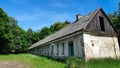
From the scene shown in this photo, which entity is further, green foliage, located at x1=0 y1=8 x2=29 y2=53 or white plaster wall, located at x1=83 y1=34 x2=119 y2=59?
green foliage, located at x1=0 y1=8 x2=29 y2=53

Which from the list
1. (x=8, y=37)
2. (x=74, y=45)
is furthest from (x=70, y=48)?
(x=8, y=37)

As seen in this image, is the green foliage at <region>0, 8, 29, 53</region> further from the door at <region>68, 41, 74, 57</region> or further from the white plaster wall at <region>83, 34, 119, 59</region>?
the white plaster wall at <region>83, 34, 119, 59</region>

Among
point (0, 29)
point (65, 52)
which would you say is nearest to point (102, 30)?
point (65, 52)

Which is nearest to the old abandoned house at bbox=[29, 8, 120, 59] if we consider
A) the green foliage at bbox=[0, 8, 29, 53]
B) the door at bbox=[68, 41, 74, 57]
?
the door at bbox=[68, 41, 74, 57]

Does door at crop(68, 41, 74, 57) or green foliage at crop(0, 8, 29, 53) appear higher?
green foliage at crop(0, 8, 29, 53)

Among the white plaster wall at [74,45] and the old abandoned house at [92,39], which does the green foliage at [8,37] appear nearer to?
the white plaster wall at [74,45]

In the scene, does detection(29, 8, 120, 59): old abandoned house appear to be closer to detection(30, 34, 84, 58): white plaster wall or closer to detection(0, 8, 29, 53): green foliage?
detection(30, 34, 84, 58): white plaster wall

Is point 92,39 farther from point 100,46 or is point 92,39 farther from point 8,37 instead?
point 8,37

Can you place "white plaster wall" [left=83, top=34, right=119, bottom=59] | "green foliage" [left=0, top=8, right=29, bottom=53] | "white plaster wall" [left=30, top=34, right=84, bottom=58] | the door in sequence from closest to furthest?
"white plaster wall" [left=83, top=34, right=119, bottom=59]
"white plaster wall" [left=30, top=34, right=84, bottom=58]
the door
"green foliage" [left=0, top=8, right=29, bottom=53]

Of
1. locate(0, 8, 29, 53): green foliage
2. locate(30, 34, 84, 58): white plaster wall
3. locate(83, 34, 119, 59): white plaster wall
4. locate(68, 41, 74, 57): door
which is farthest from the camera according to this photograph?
locate(0, 8, 29, 53): green foliage

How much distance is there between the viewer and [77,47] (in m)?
17.6

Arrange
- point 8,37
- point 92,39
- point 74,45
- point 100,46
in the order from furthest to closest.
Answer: point 8,37, point 74,45, point 100,46, point 92,39

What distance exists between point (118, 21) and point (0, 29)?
25153 millimetres

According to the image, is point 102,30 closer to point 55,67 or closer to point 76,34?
point 76,34
